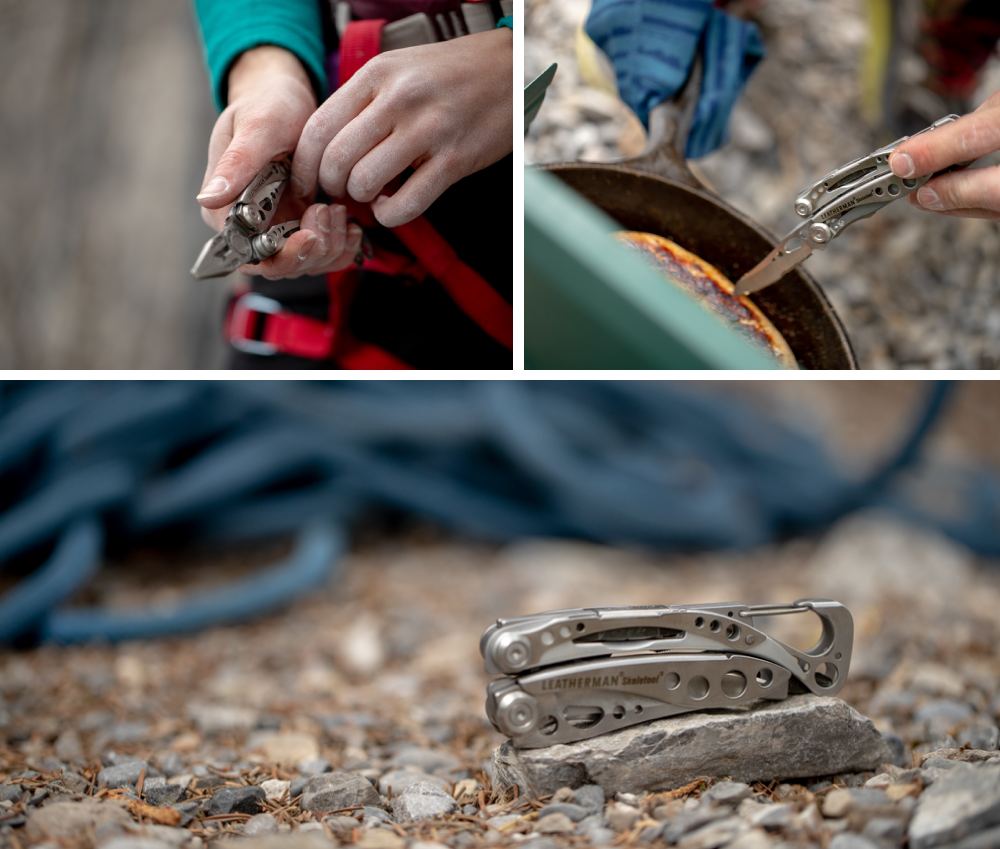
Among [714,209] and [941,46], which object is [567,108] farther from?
[941,46]

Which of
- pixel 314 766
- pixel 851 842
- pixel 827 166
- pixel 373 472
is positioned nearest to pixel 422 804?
pixel 314 766

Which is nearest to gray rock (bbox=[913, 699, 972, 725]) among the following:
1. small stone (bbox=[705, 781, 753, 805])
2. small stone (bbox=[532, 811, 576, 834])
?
small stone (bbox=[705, 781, 753, 805])

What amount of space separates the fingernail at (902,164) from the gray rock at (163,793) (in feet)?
2.00

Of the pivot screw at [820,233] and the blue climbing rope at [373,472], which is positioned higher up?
the pivot screw at [820,233]

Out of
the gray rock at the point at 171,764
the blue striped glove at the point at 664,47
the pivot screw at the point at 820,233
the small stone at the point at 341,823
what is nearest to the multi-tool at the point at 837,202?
the pivot screw at the point at 820,233

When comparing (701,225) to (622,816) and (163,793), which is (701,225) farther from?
(163,793)

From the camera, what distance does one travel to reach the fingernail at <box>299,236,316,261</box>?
0.50 m

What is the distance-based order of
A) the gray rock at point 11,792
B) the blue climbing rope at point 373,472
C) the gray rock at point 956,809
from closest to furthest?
the gray rock at point 956,809
the gray rock at point 11,792
the blue climbing rope at point 373,472

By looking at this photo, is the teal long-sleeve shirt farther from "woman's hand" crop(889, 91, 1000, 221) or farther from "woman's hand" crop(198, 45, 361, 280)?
"woman's hand" crop(889, 91, 1000, 221)

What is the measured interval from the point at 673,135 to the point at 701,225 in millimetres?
74

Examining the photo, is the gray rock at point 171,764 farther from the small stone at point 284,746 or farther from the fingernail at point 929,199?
the fingernail at point 929,199

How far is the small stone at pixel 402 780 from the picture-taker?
1.69 feet

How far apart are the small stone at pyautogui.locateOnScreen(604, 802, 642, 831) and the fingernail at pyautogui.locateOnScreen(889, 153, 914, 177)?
42 centimetres

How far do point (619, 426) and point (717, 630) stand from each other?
42.2 inches
